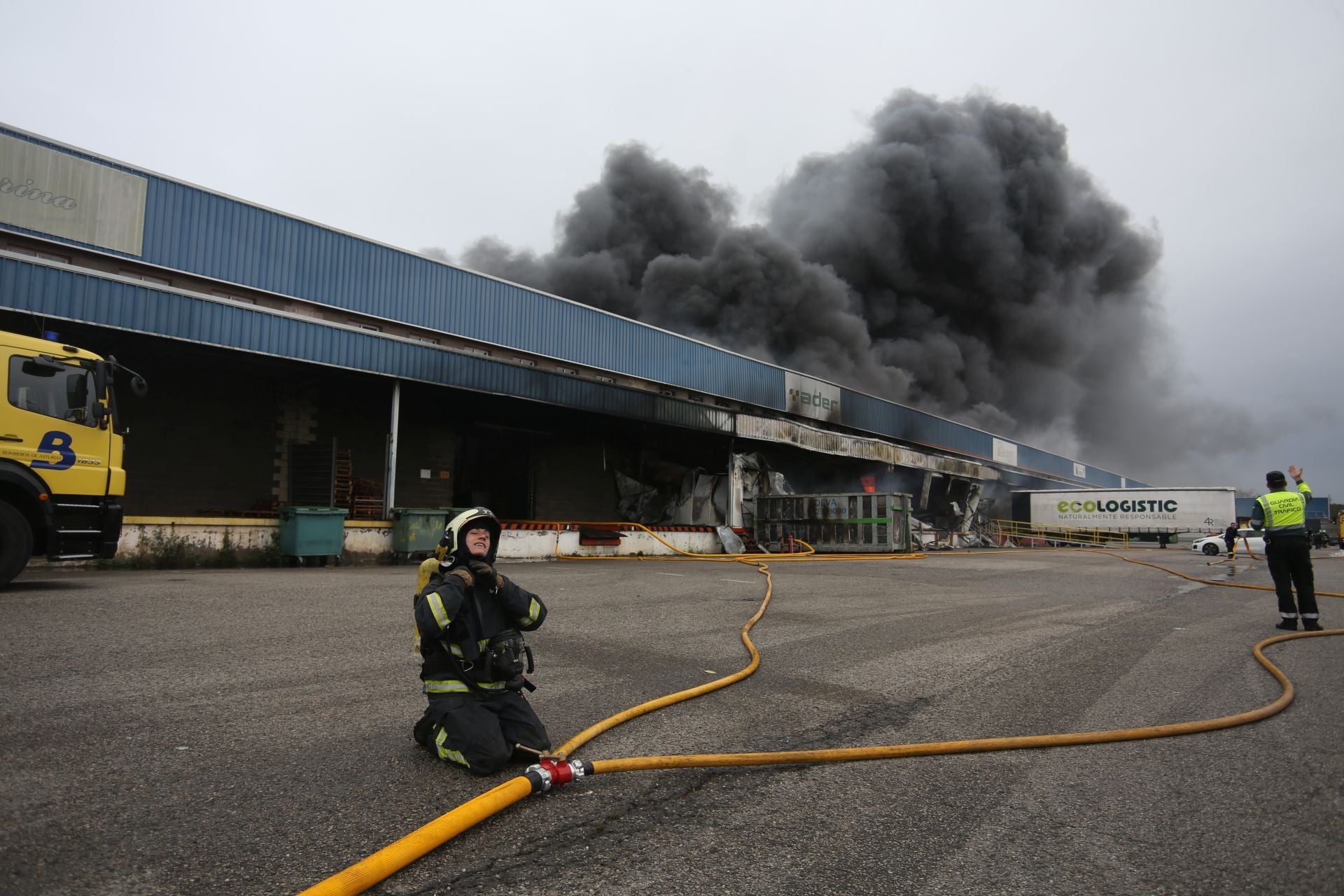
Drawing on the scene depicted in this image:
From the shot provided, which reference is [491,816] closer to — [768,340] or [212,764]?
[212,764]

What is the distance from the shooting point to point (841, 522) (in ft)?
64.8

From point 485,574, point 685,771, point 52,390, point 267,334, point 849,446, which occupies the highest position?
point 267,334

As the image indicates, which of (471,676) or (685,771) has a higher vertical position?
(471,676)

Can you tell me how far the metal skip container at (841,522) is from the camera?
752 inches

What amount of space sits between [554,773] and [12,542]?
24.5ft

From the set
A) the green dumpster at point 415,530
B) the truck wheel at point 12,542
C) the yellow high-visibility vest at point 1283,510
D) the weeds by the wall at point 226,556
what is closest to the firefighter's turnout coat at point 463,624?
the truck wheel at point 12,542

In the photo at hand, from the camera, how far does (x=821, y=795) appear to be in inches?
118

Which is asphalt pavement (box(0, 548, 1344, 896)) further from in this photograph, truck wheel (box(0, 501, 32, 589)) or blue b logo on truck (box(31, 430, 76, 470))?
blue b logo on truck (box(31, 430, 76, 470))

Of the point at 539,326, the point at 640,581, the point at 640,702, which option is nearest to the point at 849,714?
the point at 640,702

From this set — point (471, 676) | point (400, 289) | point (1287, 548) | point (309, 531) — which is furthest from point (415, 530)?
point (1287, 548)

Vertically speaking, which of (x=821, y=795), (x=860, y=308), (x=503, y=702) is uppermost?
(x=860, y=308)

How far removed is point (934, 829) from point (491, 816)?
1535 mm

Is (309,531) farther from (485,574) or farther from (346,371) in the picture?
(485,574)

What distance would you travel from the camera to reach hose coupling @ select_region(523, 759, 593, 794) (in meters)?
2.84
